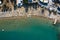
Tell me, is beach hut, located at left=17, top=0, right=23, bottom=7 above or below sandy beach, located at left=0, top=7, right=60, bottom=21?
above

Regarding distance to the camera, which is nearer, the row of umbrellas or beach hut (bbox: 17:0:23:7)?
the row of umbrellas

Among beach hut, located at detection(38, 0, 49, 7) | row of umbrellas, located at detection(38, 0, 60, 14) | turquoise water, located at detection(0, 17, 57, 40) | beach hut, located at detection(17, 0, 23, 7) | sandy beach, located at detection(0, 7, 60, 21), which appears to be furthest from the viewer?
beach hut, located at detection(17, 0, 23, 7)

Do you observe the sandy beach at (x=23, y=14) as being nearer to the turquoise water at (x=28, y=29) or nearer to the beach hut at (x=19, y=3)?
the beach hut at (x=19, y=3)

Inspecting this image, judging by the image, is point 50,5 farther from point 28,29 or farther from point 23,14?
point 28,29

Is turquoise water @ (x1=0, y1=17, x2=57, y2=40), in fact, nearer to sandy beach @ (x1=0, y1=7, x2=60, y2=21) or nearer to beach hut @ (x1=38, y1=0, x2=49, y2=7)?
sandy beach @ (x1=0, y1=7, x2=60, y2=21)

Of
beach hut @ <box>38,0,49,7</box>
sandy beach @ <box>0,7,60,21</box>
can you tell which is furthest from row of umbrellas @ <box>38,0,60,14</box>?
sandy beach @ <box>0,7,60,21</box>

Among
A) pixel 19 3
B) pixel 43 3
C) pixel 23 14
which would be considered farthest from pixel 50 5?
pixel 19 3

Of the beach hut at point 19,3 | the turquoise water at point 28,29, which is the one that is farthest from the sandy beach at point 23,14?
the turquoise water at point 28,29

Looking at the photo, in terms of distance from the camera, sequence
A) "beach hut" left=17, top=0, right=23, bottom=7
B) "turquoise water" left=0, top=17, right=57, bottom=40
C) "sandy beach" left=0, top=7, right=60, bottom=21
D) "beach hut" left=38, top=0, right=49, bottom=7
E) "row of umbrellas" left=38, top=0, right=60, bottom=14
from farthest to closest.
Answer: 1. "beach hut" left=17, top=0, right=23, bottom=7
2. "beach hut" left=38, top=0, right=49, bottom=7
3. "sandy beach" left=0, top=7, right=60, bottom=21
4. "row of umbrellas" left=38, top=0, right=60, bottom=14
5. "turquoise water" left=0, top=17, right=57, bottom=40

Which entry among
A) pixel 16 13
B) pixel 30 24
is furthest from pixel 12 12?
pixel 30 24
